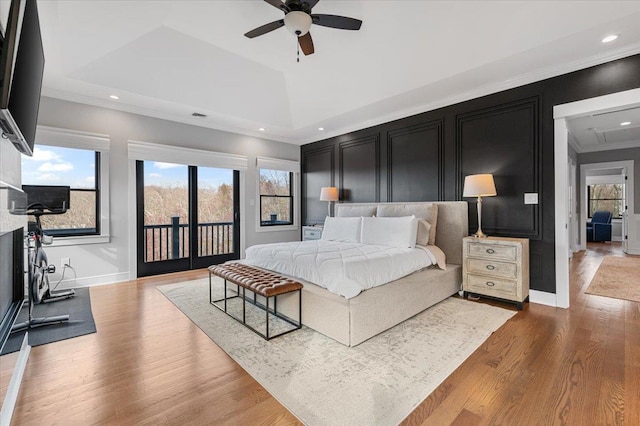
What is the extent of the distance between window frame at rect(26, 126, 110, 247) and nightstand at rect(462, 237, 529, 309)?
516cm

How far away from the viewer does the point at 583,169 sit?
7.67 m

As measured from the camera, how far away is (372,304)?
2.56 metres

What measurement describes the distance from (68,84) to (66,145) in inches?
32.2

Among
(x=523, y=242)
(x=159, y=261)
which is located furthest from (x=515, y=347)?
(x=159, y=261)

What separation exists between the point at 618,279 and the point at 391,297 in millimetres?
4370

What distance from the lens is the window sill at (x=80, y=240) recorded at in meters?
4.02

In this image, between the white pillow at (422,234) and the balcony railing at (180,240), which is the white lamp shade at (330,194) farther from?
the white pillow at (422,234)

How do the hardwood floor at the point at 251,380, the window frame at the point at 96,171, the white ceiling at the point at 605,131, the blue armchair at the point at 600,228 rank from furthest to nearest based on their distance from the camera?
the blue armchair at the point at 600,228 < the white ceiling at the point at 605,131 < the window frame at the point at 96,171 < the hardwood floor at the point at 251,380

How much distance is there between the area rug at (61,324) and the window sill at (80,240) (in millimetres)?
787

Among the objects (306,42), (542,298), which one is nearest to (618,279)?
(542,298)

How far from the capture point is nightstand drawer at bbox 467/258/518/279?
131 inches

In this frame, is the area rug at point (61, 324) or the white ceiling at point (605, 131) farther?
the white ceiling at point (605, 131)

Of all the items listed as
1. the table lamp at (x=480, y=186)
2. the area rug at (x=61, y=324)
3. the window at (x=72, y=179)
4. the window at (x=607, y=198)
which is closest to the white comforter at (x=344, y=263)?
the table lamp at (x=480, y=186)

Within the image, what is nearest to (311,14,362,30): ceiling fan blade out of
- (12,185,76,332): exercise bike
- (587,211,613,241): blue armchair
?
(12,185,76,332): exercise bike
